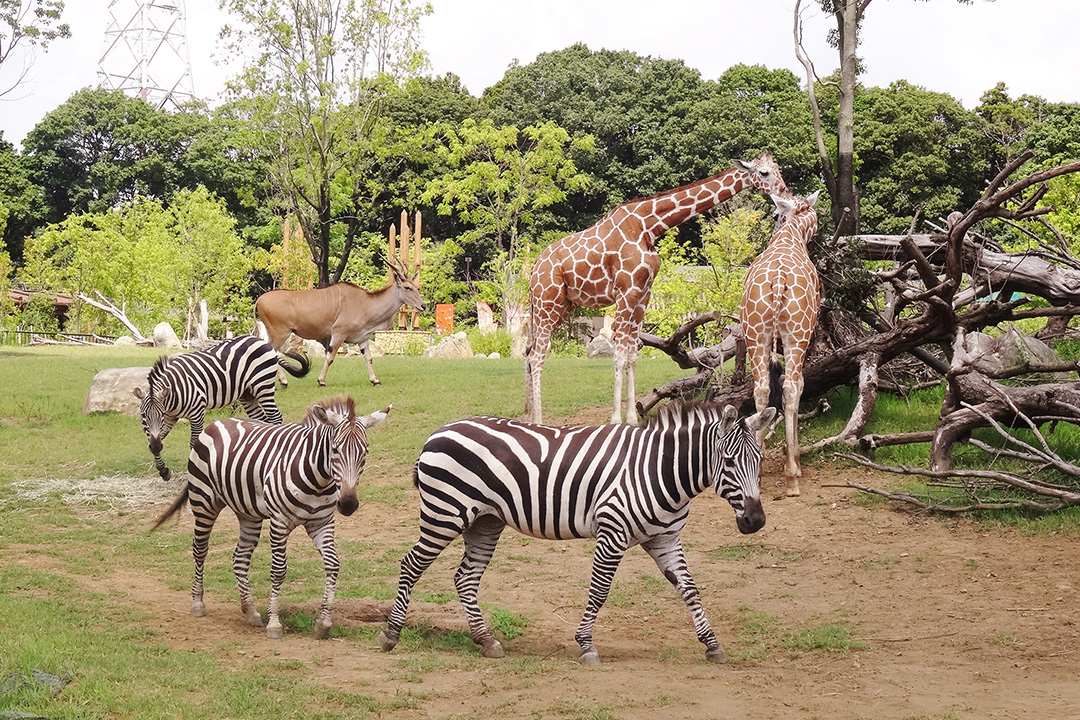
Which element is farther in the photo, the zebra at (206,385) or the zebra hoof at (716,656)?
the zebra at (206,385)

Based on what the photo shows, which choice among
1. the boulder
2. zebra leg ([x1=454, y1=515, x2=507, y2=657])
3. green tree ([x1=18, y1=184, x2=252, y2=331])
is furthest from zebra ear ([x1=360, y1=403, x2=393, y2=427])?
green tree ([x1=18, y1=184, x2=252, y2=331])

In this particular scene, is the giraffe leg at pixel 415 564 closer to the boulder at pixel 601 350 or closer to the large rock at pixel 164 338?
the boulder at pixel 601 350

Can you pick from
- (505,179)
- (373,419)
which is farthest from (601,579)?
(505,179)

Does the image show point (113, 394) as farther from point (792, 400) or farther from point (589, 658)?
point (589, 658)

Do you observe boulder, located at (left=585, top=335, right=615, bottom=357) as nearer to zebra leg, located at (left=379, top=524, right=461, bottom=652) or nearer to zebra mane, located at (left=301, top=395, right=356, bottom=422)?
zebra mane, located at (left=301, top=395, right=356, bottom=422)

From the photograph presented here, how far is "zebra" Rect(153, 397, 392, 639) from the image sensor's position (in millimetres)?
6914

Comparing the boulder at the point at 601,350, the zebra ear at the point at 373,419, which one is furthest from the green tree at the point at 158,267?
the zebra ear at the point at 373,419

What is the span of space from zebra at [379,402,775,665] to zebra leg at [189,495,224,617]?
67.7 inches

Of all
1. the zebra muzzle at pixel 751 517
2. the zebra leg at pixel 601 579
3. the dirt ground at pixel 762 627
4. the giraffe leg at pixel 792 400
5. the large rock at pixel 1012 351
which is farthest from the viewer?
the large rock at pixel 1012 351

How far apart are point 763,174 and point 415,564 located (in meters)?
6.60

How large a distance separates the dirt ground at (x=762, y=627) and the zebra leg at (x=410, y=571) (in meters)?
0.11

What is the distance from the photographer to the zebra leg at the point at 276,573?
7.04m

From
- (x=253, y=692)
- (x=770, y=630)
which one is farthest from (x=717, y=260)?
(x=253, y=692)

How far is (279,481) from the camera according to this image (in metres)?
7.18
